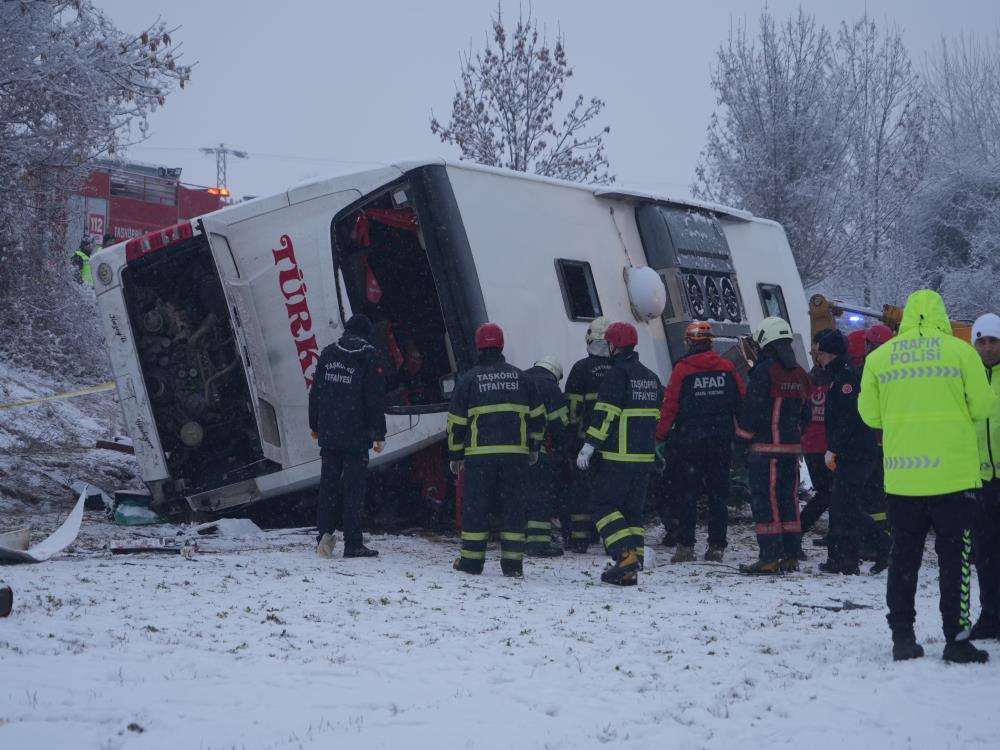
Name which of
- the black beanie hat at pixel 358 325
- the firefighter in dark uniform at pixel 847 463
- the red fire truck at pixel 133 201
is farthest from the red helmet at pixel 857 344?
the red fire truck at pixel 133 201

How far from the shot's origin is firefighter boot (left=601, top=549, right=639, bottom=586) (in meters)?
6.81

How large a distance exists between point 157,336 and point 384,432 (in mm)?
2436

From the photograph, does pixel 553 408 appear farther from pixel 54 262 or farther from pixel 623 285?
pixel 54 262

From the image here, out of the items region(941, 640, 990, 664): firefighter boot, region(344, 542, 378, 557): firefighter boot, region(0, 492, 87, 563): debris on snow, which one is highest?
region(0, 492, 87, 563): debris on snow

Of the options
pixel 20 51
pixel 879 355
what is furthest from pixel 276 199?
pixel 879 355

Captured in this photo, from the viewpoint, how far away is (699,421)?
7.87 metres

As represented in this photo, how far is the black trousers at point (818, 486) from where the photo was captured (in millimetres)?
8617

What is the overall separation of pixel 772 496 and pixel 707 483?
82 centimetres

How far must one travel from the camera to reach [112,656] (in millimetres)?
4441

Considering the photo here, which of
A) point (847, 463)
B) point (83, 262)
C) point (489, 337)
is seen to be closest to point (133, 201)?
point (83, 262)

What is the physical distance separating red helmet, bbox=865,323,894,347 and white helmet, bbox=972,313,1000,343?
3501 mm

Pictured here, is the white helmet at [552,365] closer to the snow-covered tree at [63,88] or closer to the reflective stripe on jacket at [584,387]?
the reflective stripe on jacket at [584,387]

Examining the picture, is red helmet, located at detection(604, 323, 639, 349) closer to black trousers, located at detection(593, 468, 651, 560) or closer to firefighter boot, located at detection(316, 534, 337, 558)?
black trousers, located at detection(593, 468, 651, 560)

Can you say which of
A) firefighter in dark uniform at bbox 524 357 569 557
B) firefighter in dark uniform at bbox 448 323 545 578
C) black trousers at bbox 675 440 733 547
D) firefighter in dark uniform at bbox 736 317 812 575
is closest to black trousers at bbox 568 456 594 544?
firefighter in dark uniform at bbox 524 357 569 557
